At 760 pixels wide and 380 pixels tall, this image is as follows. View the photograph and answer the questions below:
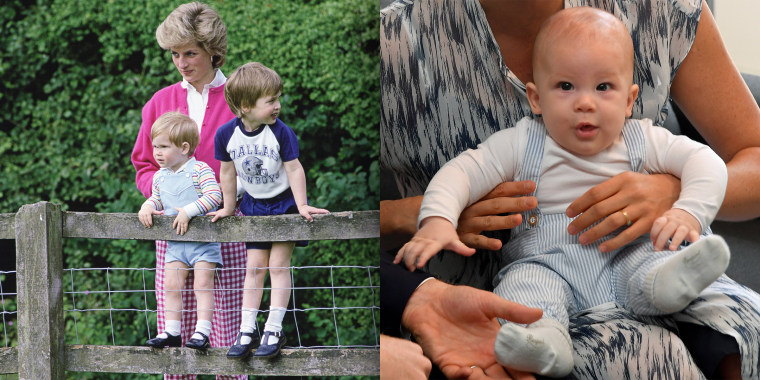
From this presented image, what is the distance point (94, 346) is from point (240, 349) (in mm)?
457

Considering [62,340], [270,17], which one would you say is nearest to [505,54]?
[270,17]

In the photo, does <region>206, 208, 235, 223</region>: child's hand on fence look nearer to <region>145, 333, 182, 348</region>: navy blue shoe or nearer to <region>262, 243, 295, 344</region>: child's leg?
<region>262, 243, 295, 344</region>: child's leg

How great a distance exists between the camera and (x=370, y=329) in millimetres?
1967

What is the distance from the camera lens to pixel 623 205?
132 centimetres

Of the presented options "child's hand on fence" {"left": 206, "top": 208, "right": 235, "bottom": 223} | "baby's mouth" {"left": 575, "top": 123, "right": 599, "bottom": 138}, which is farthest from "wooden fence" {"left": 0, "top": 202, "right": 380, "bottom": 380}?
"baby's mouth" {"left": 575, "top": 123, "right": 599, "bottom": 138}

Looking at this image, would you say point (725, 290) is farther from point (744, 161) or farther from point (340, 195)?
point (340, 195)

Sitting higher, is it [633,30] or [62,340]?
[633,30]

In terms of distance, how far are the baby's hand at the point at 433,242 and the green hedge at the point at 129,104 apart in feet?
1.60

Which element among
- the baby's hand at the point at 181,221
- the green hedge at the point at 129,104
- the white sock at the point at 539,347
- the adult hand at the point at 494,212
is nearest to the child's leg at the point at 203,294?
the baby's hand at the point at 181,221

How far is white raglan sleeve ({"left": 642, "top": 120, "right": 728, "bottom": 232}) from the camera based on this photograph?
1281 mm

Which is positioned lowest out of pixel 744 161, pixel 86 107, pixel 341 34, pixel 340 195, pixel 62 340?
pixel 62 340

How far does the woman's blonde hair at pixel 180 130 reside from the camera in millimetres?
1816

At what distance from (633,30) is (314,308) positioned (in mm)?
1124

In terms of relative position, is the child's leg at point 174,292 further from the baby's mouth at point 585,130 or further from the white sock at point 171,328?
the baby's mouth at point 585,130
